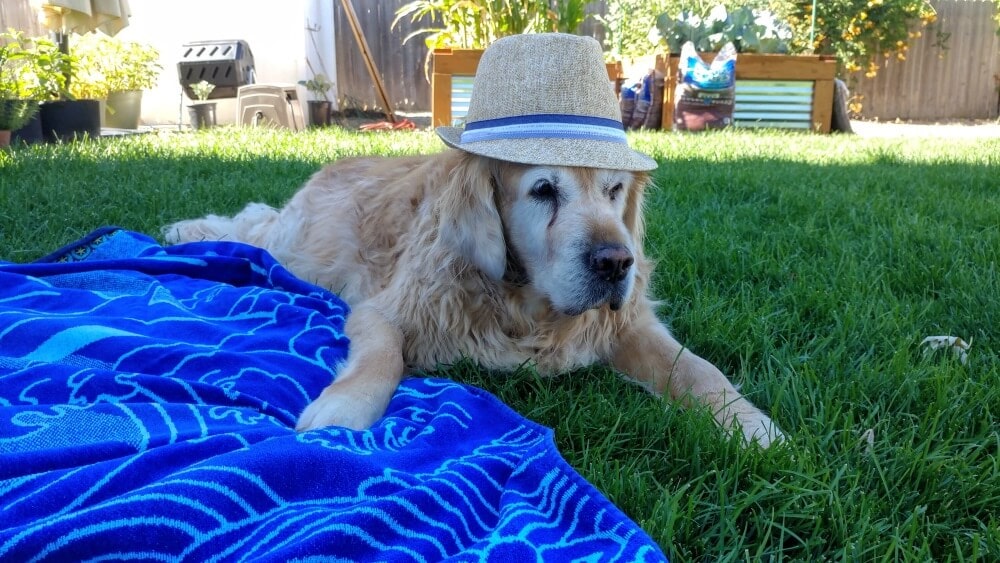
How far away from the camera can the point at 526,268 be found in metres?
2.19

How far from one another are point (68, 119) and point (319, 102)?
3685 millimetres

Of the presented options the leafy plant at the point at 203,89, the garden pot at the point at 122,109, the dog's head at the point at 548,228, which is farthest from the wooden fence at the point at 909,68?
the dog's head at the point at 548,228

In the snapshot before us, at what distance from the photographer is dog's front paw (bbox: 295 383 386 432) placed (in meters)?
1.71

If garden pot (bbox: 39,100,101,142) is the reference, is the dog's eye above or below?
below

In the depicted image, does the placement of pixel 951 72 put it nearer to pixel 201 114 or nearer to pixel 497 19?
pixel 497 19

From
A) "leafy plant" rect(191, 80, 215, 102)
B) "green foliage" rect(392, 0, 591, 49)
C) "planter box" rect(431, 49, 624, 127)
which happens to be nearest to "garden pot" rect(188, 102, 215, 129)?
"leafy plant" rect(191, 80, 215, 102)

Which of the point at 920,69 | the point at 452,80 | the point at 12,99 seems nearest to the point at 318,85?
the point at 452,80

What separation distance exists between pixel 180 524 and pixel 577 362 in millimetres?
1275

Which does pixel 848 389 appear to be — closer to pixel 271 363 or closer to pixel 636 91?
pixel 271 363

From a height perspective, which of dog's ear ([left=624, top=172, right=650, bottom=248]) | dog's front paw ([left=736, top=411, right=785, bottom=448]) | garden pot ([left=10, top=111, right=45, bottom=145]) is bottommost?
dog's front paw ([left=736, top=411, right=785, bottom=448])

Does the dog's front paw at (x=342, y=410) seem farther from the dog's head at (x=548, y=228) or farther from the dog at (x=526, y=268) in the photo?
the dog's head at (x=548, y=228)

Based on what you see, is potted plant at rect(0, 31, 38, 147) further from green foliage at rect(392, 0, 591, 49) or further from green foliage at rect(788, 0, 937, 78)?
green foliage at rect(788, 0, 937, 78)

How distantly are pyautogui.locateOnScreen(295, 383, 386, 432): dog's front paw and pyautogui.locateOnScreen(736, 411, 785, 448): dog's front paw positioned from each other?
2.83ft

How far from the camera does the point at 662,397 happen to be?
182 centimetres
